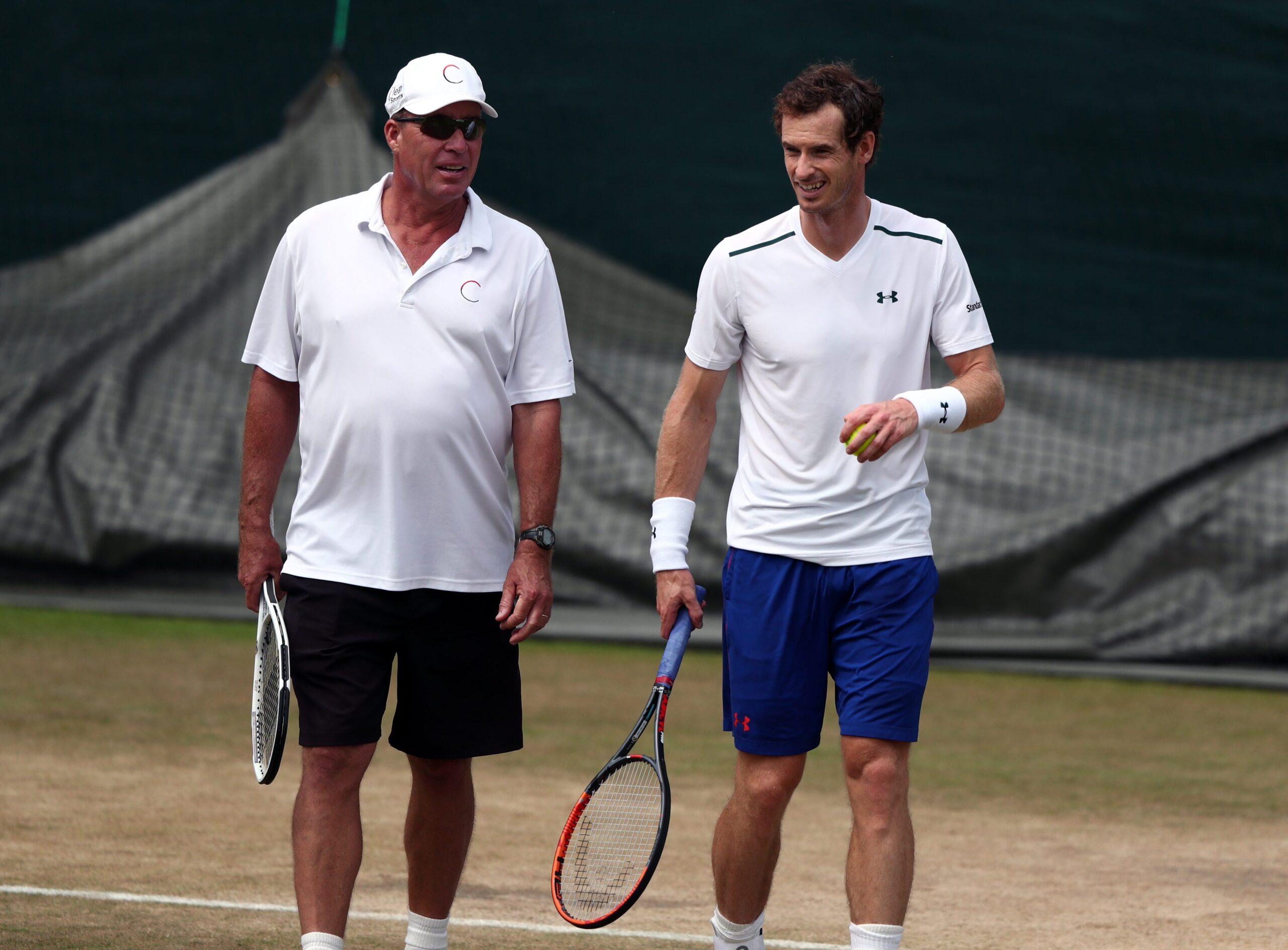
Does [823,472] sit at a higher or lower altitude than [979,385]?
lower

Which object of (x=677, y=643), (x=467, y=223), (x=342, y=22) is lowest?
(x=677, y=643)

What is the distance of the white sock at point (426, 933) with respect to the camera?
398 centimetres

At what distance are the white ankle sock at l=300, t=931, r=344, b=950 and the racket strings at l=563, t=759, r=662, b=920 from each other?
45cm

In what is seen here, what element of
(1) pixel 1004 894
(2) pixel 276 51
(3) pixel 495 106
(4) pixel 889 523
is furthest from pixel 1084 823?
(2) pixel 276 51

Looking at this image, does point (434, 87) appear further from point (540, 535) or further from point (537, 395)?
point (540, 535)

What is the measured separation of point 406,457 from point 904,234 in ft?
3.88

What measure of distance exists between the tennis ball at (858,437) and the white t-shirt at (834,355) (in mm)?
258

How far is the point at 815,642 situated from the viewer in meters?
4.02

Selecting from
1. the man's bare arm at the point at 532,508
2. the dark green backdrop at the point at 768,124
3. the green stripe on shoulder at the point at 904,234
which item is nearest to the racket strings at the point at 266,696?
the man's bare arm at the point at 532,508

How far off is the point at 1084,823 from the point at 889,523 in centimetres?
248

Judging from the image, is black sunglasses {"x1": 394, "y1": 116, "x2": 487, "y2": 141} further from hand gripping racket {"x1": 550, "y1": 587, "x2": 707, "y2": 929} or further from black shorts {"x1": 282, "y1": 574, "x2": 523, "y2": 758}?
hand gripping racket {"x1": 550, "y1": 587, "x2": 707, "y2": 929}

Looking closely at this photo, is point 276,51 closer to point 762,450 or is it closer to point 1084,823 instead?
point 1084,823

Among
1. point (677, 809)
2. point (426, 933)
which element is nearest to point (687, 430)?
point (426, 933)

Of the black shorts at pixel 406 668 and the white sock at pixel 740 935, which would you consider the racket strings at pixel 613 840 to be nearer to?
the black shorts at pixel 406 668
